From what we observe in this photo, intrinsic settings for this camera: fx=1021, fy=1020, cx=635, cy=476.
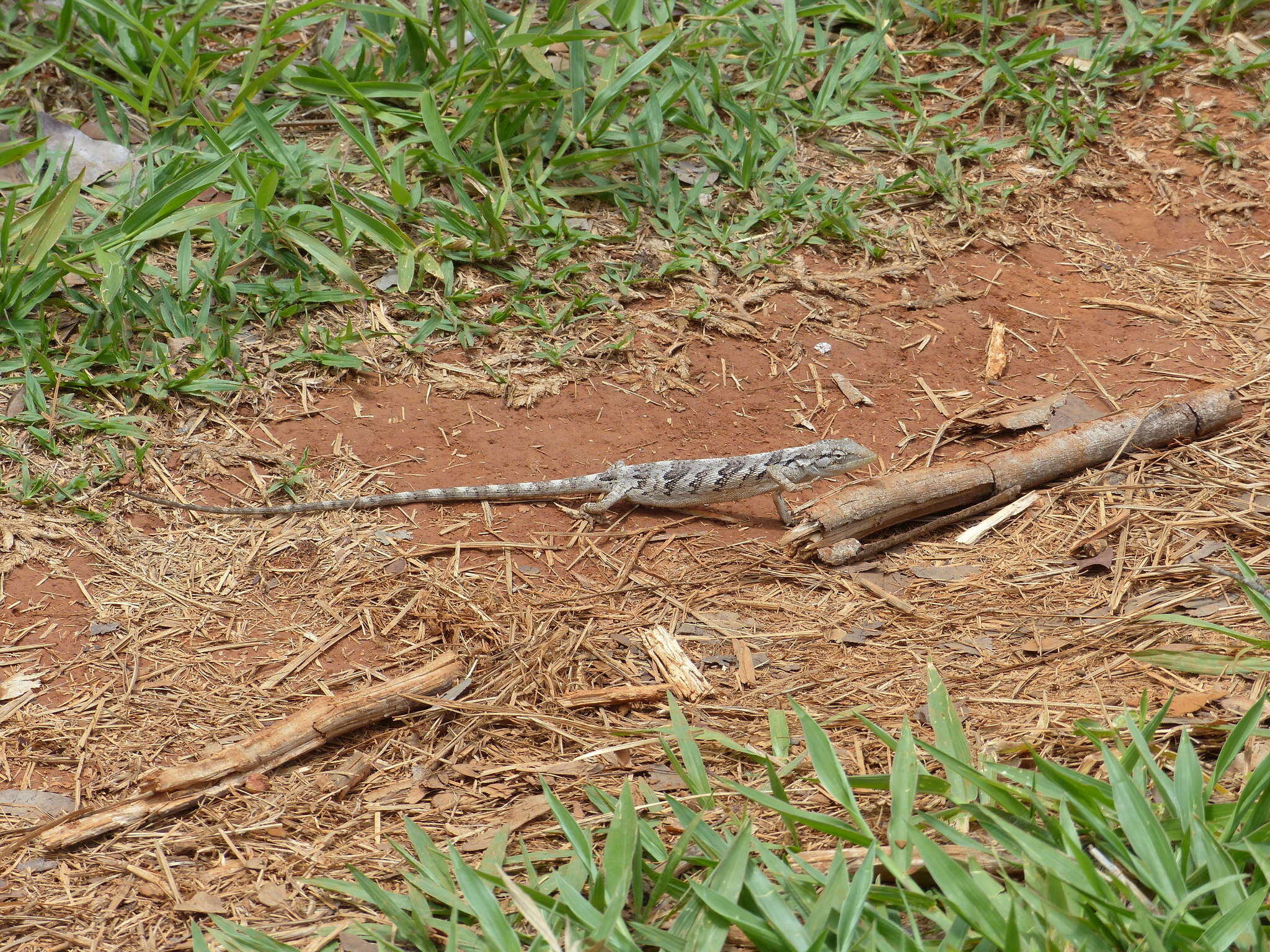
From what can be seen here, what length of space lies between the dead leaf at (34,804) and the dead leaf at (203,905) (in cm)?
64

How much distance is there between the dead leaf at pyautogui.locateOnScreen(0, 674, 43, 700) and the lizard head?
332 cm

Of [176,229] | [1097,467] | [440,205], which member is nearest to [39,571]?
[176,229]

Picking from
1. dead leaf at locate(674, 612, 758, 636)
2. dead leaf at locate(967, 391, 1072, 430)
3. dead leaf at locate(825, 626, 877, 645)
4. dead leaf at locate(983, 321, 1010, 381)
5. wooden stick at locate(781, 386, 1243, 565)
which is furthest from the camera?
dead leaf at locate(983, 321, 1010, 381)

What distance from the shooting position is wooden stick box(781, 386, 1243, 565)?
4.36 metres

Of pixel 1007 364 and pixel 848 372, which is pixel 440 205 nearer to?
pixel 848 372

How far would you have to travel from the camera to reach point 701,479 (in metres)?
4.91

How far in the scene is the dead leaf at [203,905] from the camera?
2.79 meters

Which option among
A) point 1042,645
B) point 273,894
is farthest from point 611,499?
point 273,894

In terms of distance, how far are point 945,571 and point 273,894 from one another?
2828 millimetres

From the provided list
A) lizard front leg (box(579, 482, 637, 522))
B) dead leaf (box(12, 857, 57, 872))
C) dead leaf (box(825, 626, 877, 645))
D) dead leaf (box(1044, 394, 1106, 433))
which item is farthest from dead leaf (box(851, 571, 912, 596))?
dead leaf (box(12, 857, 57, 872))

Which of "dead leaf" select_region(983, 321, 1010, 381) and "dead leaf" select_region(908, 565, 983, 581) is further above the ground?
"dead leaf" select_region(983, 321, 1010, 381)

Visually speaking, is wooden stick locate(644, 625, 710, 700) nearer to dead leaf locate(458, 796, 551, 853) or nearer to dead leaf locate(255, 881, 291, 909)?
dead leaf locate(458, 796, 551, 853)

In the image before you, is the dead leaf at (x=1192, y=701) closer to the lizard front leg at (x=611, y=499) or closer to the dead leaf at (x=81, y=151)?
the lizard front leg at (x=611, y=499)

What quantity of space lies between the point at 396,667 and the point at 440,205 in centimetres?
289
